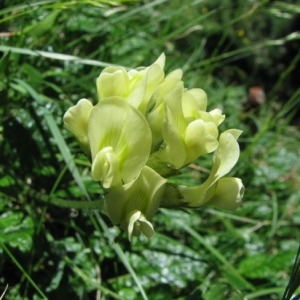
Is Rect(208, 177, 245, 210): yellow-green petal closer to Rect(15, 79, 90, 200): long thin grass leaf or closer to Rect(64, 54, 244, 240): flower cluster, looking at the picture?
Rect(64, 54, 244, 240): flower cluster

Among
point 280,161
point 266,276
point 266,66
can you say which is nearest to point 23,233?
point 266,276

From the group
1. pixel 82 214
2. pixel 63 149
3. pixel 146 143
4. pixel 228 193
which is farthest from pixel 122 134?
pixel 82 214

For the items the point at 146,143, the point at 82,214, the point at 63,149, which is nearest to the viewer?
the point at 146,143

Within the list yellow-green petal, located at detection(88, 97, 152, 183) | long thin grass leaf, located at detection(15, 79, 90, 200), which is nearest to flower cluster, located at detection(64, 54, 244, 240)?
yellow-green petal, located at detection(88, 97, 152, 183)

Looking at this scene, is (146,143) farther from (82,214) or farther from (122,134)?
(82,214)

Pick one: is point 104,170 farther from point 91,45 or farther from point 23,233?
point 91,45

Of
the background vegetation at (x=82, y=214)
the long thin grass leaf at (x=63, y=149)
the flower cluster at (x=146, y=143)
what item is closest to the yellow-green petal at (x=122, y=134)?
the flower cluster at (x=146, y=143)

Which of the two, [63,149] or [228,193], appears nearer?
[228,193]

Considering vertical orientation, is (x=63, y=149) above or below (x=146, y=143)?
below
